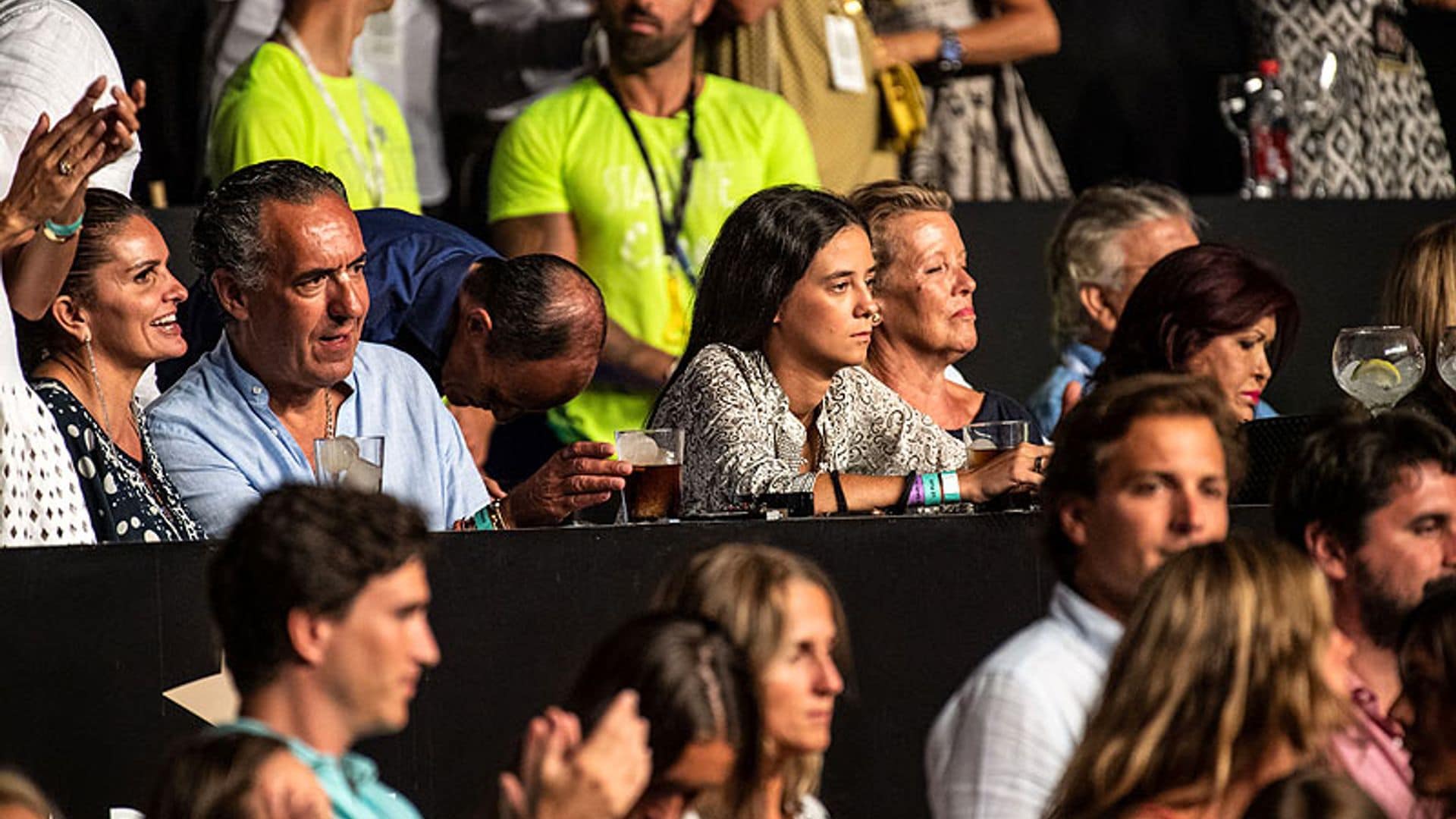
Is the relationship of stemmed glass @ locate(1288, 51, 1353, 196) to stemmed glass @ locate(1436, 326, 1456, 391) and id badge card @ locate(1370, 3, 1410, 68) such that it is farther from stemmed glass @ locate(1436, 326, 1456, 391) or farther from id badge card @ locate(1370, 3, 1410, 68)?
stemmed glass @ locate(1436, 326, 1456, 391)

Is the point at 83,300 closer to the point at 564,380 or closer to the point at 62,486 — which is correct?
the point at 62,486

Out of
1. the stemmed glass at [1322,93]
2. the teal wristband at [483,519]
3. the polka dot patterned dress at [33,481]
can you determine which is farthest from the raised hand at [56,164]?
the stemmed glass at [1322,93]

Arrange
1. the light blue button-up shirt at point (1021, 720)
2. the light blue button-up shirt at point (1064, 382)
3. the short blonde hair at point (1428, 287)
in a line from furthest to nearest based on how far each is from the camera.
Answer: the light blue button-up shirt at point (1064, 382)
the short blonde hair at point (1428, 287)
the light blue button-up shirt at point (1021, 720)

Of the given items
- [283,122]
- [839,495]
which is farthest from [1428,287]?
[283,122]

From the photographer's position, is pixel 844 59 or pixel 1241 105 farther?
pixel 1241 105

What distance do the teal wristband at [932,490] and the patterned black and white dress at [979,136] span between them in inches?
99.4

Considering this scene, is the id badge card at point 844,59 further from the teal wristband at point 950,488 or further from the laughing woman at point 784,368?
the teal wristband at point 950,488

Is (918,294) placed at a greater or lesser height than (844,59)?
lesser

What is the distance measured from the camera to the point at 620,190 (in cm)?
550

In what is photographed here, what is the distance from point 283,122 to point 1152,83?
297 cm

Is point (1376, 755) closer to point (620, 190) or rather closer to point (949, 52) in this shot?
point (620, 190)

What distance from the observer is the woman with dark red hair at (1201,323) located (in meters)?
4.23

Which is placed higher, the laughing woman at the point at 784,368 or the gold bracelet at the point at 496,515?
the laughing woman at the point at 784,368

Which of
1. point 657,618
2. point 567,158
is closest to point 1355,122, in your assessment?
point 567,158
